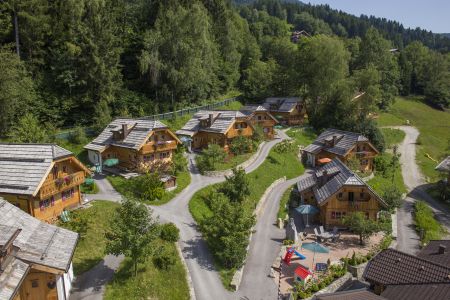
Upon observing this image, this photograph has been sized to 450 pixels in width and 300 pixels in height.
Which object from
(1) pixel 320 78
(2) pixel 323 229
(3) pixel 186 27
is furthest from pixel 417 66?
(2) pixel 323 229

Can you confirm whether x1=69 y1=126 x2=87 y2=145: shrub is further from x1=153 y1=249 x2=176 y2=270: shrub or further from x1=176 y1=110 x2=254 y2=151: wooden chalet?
x1=153 y1=249 x2=176 y2=270: shrub

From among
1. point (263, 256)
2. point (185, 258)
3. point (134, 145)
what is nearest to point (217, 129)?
point (134, 145)

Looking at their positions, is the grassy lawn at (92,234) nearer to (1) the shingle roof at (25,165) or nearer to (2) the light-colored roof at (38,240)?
(2) the light-colored roof at (38,240)

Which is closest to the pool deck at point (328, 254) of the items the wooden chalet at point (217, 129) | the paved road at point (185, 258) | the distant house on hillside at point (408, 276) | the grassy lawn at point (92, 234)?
the paved road at point (185, 258)

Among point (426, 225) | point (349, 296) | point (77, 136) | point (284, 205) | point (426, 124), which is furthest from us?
point (426, 124)

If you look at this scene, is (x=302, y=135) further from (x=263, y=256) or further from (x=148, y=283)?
(x=148, y=283)
